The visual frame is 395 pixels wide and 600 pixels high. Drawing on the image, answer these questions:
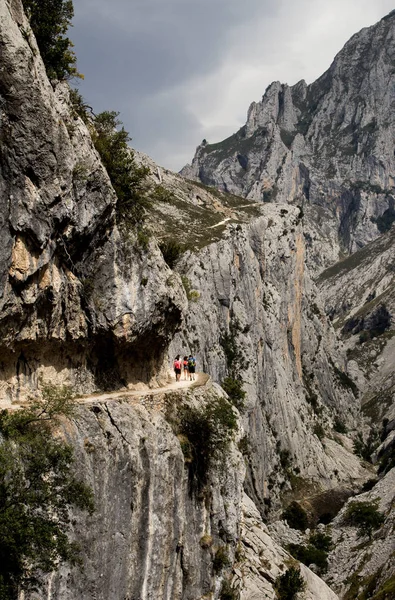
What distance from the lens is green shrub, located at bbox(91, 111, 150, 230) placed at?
101 ft

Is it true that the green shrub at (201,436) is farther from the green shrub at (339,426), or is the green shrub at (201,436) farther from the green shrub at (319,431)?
the green shrub at (339,426)

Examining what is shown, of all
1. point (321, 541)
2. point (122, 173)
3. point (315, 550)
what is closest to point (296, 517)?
point (321, 541)

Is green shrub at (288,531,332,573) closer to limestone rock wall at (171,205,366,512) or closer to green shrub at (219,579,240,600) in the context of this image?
limestone rock wall at (171,205,366,512)

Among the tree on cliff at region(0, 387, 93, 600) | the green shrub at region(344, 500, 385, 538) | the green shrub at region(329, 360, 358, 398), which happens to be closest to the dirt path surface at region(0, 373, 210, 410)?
the tree on cliff at region(0, 387, 93, 600)

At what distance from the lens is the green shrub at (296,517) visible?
73.2 m

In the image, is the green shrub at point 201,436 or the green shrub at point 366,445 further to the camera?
the green shrub at point 366,445

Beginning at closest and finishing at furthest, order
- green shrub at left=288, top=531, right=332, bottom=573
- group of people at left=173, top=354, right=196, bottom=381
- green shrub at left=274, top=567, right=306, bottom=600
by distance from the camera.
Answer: green shrub at left=274, top=567, right=306, bottom=600 → group of people at left=173, top=354, right=196, bottom=381 → green shrub at left=288, top=531, right=332, bottom=573

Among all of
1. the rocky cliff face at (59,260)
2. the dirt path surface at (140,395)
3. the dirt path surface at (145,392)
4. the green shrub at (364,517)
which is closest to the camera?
Result: the rocky cliff face at (59,260)

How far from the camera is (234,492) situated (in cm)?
3238

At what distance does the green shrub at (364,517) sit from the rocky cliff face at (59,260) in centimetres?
4481

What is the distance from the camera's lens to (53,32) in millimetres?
26938

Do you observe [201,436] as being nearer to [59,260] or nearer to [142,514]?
[142,514]

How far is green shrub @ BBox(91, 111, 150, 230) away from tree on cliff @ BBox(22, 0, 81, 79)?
4.65 meters

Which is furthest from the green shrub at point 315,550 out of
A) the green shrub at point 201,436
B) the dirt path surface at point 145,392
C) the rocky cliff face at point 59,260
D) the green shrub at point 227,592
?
the rocky cliff face at point 59,260
